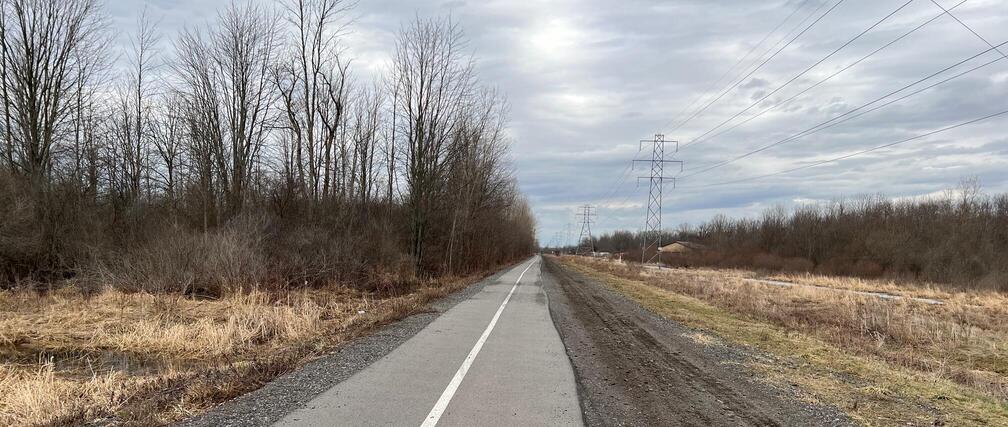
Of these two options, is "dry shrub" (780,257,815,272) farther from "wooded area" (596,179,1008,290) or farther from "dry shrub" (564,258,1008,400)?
"dry shrub" (564,258,1008,400)

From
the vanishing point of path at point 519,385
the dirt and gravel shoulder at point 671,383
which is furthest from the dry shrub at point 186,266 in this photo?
the dirt and gravel shoulder at point 671,383

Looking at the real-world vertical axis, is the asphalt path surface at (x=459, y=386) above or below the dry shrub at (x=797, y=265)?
above

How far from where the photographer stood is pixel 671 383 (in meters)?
7.13

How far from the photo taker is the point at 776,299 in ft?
84.5

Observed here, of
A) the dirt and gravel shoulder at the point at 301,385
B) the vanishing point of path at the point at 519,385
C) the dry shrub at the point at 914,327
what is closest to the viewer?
the dirt and gravel shoulder at the point at 301,385

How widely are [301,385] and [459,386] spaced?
75.6 inches

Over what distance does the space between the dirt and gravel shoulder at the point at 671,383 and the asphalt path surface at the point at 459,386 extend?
373mm

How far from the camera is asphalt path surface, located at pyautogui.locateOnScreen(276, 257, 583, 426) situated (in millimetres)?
5180

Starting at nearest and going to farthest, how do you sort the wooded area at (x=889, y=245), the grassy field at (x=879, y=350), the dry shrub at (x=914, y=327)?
the grassy field at (x=879, y=350), the dry shrub at (x=914, y=327), the wooded area at (x=889, y=245)

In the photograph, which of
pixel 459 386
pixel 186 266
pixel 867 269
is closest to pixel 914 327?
pixel 459 386

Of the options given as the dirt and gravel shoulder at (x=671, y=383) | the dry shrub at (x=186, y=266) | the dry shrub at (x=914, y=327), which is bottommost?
the dry shrub at (x=914, y=327)

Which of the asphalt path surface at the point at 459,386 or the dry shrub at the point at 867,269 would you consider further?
the dry shrub at the point at 867,269

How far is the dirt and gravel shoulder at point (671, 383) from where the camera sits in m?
5.64

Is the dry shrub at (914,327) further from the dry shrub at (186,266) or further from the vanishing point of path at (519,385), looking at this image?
the dry shrub at (186,266)
